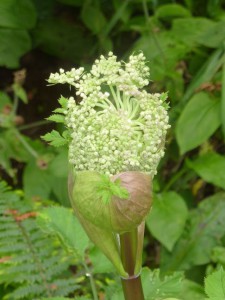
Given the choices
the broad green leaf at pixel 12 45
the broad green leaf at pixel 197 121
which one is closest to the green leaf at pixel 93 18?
the broad green leaf at pixel 12 45

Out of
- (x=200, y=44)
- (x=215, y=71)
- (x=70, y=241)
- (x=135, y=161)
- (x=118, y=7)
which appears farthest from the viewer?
(x=118, y=7)

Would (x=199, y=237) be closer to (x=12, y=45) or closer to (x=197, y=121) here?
(x=197, y=121)

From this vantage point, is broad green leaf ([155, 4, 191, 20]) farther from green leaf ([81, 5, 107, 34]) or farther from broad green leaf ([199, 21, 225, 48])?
green leaf ([81, 5, 107, 34])

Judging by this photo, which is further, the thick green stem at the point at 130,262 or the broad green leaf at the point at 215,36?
the broad green leaf at the point at 215,36

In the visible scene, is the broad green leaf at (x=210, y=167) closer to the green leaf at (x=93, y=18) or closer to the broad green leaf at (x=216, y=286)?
the green leaf at (x=93, y=18)

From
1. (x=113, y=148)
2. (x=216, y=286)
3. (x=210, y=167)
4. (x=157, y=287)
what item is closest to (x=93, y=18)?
(x=210, y=167)

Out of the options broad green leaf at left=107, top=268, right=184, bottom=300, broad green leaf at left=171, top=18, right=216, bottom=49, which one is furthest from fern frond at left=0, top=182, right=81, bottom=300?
broad green leaf at left=171, top=18, right=216, bottom=49

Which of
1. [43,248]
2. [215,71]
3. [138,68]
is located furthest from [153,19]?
[138,68]

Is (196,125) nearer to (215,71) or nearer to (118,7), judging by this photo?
(215,71)
